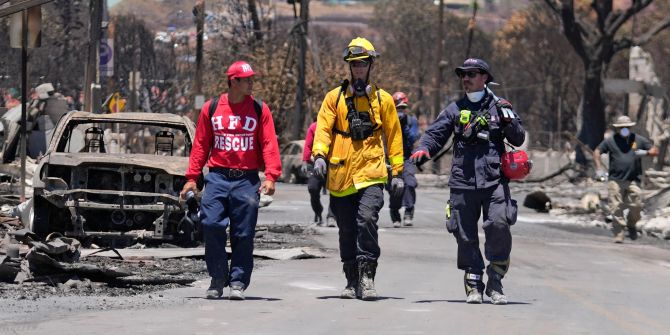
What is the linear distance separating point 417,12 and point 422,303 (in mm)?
109815

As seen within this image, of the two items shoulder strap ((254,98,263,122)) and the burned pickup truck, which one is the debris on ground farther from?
shoulder strap ((254,98,263,122))

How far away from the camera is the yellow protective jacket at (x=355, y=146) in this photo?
12227mm

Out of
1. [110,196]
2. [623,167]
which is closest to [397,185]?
[110,196]

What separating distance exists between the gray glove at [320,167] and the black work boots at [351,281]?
0.78m

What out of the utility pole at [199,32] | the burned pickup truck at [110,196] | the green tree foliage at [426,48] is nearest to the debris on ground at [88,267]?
the burned pickup truck at [110,196]

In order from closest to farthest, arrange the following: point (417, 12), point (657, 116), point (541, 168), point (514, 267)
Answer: point (514, 267)
point (657, 116)
point (541, 168)
point (417, 12)

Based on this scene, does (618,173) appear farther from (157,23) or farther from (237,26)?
(157,23)

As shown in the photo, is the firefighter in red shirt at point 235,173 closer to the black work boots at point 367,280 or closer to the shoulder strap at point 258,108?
the shoulder strap at point 258,108

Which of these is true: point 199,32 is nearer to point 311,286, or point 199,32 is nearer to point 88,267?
point 311,286

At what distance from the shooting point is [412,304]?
1195 centimetres

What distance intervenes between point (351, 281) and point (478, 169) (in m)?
1.35

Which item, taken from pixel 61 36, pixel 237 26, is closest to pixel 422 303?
pixel 61 36

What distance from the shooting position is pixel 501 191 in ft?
40.0

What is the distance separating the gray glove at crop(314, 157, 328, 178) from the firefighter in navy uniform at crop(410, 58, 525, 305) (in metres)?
0.70
